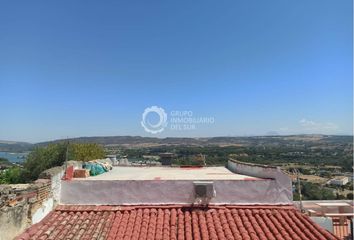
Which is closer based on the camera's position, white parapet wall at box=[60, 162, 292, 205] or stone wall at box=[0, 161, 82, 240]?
stone wall at box=[0, 161, 82, 240]

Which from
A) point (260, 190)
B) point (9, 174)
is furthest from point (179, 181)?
point (9, 174)

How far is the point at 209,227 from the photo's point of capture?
7.73 metres

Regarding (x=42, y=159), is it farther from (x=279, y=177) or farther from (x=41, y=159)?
(x=279, y=177)

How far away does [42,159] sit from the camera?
26.5m

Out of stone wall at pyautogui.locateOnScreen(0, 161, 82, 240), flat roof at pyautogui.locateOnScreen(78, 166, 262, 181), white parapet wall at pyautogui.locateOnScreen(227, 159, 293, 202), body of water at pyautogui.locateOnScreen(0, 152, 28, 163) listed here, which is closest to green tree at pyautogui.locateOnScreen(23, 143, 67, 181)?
body of water at pyautogui.locateOnScreen(0, 152, 28, 163)

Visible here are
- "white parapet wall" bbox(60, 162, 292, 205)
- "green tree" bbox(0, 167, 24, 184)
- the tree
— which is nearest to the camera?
"white parapet wall" bbox(60, 162, 292, 205)

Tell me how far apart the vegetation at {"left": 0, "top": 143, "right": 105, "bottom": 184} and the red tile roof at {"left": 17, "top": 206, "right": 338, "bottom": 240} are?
15004 millimetres

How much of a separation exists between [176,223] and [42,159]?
2125 cm

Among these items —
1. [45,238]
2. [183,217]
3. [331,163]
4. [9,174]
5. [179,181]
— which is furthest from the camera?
[331,163]

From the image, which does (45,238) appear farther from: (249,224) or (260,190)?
(260,190)

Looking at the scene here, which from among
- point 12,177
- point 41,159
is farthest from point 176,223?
point 12,177

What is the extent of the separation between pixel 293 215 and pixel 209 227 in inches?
90.4

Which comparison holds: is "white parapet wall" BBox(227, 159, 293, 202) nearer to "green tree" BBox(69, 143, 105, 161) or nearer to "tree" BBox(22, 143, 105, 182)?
"green tree" BBox(69, 143, 105, 161)

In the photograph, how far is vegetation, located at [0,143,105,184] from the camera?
23.9 metres
